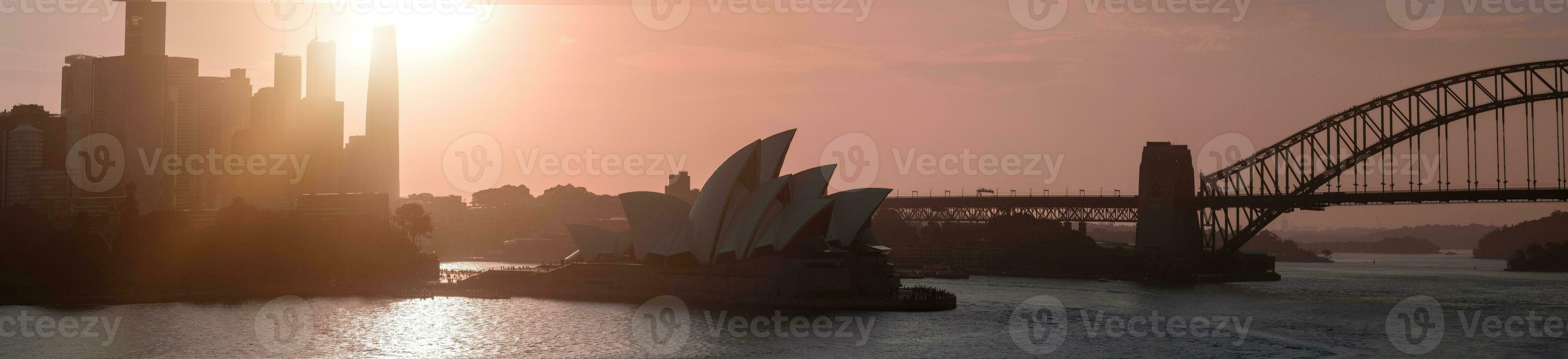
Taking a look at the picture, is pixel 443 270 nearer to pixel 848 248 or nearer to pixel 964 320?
pixel 848 248

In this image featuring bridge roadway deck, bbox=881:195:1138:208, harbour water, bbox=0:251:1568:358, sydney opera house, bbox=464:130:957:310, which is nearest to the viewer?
harbour water, bbox=0:251:1568:358

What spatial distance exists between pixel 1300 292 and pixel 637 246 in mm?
48579

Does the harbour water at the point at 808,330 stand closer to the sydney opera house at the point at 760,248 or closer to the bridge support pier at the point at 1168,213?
the sydney opera house at the point at 760,248

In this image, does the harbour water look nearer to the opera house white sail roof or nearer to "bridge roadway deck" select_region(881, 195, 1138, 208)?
the opera house white sail roof

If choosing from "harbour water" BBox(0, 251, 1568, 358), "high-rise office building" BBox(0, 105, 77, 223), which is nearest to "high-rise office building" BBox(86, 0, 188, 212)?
"high-rise office building" BBox(0, 105, 77, 223)

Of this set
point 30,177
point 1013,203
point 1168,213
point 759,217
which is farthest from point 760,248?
point 30,177

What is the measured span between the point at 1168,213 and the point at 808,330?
59797 millimetres

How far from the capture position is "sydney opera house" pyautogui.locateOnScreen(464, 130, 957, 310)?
243 feet

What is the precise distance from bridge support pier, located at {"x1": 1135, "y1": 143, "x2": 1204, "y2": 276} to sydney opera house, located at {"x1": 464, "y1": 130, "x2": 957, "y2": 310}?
37001 mm

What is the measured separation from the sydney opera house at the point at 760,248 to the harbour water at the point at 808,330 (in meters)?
3.40

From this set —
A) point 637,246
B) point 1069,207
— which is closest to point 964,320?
point 637,246

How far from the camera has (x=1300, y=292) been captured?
299ft

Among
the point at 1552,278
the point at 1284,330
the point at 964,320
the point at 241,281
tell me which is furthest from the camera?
the point at 1552,278

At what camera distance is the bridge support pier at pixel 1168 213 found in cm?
10844
